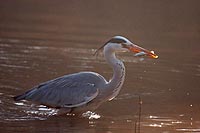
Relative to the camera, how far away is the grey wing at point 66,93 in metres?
11.0

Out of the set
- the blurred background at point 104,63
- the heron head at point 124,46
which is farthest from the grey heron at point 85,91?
the blurred background at point 104,63

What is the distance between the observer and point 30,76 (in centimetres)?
1351

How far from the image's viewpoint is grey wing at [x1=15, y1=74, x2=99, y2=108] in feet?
36.2

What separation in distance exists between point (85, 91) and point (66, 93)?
1.07 ft

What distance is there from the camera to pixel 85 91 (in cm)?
1105

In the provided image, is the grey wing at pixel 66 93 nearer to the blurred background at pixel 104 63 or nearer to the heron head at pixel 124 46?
the blurred background at pixel 104 63

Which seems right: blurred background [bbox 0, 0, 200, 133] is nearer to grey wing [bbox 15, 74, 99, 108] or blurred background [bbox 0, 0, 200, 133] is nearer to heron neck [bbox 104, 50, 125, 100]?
grey wing [bbox 15, 74, 99, 108]

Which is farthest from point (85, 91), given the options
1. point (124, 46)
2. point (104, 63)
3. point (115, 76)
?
point (104, 63)

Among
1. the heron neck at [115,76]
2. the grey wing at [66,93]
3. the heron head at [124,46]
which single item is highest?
the heron head at [124,46]

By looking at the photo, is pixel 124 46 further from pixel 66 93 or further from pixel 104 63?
pixel 104 63

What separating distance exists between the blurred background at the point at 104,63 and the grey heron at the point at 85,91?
0.80ft

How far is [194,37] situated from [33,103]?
35.9ft

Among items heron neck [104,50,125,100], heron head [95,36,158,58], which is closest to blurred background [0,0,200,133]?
heron neck [104,50,125,100]

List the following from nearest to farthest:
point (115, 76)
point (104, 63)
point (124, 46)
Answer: point (124, 46) < point (115, 76) < point (104, 63)
